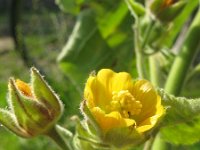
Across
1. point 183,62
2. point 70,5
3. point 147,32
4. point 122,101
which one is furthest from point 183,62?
point 70,5

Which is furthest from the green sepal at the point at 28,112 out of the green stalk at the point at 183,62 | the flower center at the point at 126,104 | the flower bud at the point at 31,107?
the green stalk at the point at 183,62

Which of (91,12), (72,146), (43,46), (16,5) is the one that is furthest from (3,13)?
(72,146)

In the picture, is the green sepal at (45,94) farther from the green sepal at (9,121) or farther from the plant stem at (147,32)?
the plant stem at (147,32)

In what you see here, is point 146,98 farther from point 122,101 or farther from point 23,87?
point 23,87

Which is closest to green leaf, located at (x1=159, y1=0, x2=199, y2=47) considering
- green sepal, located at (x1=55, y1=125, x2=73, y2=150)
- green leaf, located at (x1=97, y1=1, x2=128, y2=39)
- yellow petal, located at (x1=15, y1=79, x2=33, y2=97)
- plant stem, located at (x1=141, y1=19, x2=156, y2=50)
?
plant stem, located at (x1=141, y1=19, x2=156, y2=50)

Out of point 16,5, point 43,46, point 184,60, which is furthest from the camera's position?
point 43,46

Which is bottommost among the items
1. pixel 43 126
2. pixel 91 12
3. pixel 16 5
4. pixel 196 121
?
pixel 196 121

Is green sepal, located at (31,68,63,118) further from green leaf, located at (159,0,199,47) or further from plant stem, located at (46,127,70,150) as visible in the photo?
green leaf, located at (159,0,199,47)

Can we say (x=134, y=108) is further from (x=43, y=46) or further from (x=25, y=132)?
(x=43, y=46)
